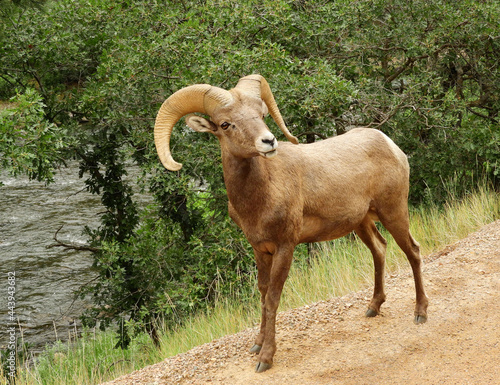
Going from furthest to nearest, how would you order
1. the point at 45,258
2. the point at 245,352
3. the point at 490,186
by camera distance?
the point at 45,258 → the point at 490,186 → the point at 245,352

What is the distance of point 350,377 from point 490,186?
28.4 feet

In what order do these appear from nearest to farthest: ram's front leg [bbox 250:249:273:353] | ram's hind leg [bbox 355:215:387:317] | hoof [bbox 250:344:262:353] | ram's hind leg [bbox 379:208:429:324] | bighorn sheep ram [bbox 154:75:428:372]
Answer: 1. bighorn sheep ram [bbox 154:75:428:372]
2. ram's front leg [bbox 250:249:273:353]
3. hoof [bbox 250:344:262:353]
4. ram's hind leg [bbox 379:208:429:324]
5. ram's hind leg [bbox 355:215:387:317]

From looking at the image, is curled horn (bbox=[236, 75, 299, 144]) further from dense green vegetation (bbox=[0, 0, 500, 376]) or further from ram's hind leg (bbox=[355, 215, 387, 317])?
dense green vegetation (bbox=[0, 0, 500, 376])

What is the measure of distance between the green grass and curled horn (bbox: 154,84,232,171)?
121 inches

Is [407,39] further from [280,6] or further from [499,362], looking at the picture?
[499,362]

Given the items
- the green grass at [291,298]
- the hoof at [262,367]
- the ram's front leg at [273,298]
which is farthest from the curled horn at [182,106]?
the green grass at [291,298]

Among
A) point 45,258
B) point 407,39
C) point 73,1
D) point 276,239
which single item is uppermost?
point 73,1

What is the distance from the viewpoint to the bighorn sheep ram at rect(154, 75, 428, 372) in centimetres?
512

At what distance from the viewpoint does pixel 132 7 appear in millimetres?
9539

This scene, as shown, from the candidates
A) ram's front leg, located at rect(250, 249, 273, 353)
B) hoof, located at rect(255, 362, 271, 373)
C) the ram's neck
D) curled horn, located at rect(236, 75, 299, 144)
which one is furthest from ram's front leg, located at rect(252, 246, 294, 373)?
curled horn, located at rect(236, 75, 299, 144)

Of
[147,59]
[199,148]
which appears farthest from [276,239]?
[147,59]

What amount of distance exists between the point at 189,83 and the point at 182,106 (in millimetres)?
3186

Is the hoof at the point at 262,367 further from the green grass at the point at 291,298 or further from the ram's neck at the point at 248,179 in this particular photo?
the green grass at the point at 291,298

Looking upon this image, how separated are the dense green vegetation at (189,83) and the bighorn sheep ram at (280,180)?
260 cm
